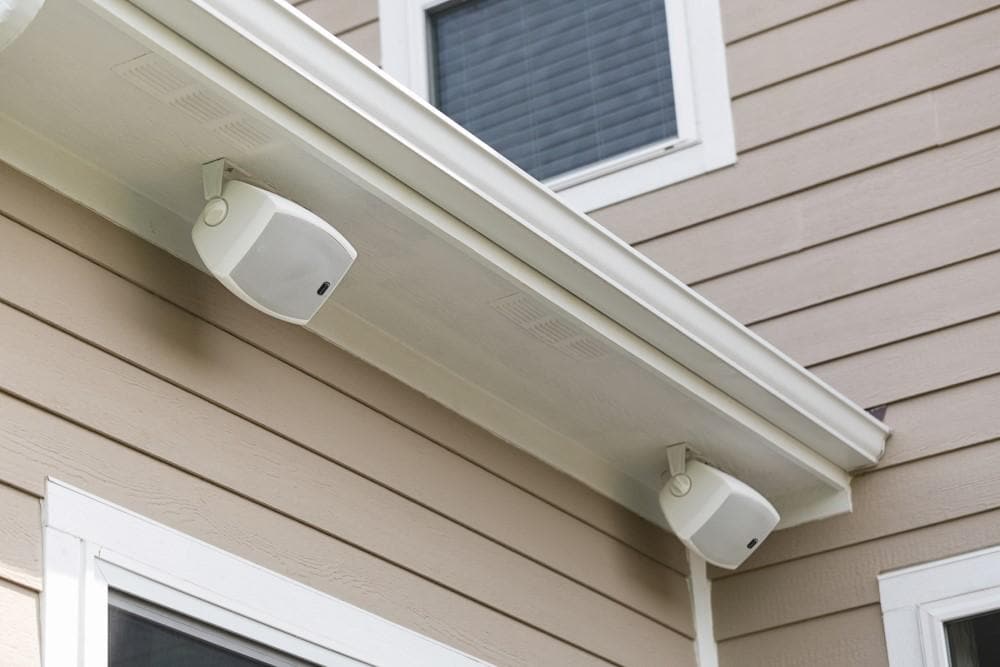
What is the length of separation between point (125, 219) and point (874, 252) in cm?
219

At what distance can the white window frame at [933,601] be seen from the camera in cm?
401

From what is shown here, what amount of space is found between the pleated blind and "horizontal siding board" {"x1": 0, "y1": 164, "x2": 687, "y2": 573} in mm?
1279

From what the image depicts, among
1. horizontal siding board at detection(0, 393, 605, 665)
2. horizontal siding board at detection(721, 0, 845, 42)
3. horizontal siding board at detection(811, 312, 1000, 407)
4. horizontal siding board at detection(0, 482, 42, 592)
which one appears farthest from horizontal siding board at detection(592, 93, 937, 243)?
horizontal siding board at detection(0, 482, 42, 592)

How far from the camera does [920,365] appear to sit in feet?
14.2

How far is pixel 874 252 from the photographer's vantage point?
4496 mm

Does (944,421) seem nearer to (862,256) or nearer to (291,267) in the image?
(862,256)

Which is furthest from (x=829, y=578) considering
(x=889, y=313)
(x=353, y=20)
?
(x=353, y=20)

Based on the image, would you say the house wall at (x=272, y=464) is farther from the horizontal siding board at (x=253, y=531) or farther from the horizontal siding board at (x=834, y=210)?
the horizontal siding board at (x=834, y=210)

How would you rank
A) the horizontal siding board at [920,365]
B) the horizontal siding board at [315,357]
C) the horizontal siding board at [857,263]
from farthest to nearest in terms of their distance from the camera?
the horizontal siding board at [857,263] < the horizontal siding board at [920,365] < the horizontal siding board at [315,357]

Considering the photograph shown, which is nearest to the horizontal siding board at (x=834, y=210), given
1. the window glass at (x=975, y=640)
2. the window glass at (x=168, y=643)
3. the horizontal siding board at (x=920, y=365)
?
the horizontal siding board at (x=920, y=365)

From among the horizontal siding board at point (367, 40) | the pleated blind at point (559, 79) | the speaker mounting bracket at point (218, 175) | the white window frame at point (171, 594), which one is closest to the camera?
the white window frame at point (171, 594)

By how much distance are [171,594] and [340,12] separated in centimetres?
315

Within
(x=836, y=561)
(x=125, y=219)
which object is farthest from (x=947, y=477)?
(x=125, y=219)

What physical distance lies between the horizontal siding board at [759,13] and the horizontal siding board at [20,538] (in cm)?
290
